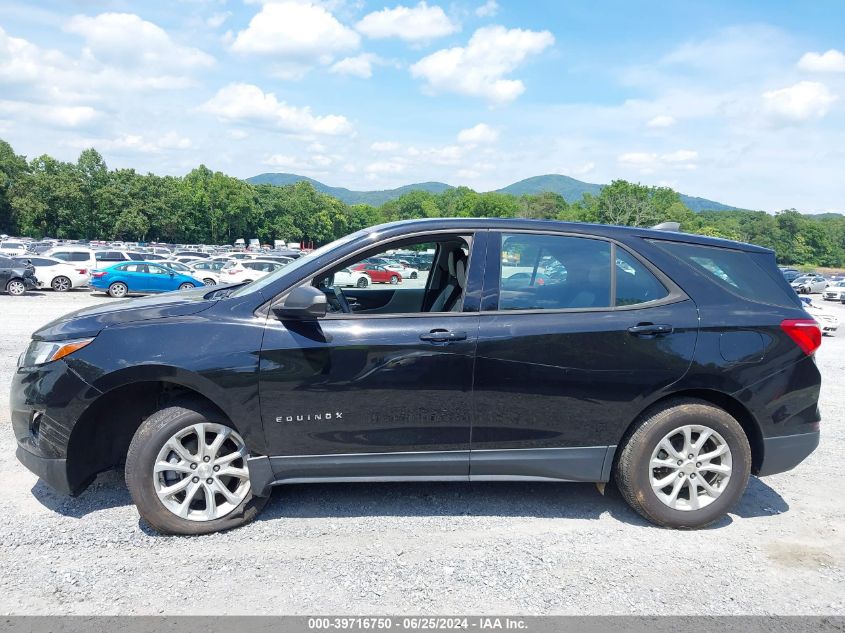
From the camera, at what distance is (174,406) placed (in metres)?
3.31

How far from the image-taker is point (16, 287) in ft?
63.8

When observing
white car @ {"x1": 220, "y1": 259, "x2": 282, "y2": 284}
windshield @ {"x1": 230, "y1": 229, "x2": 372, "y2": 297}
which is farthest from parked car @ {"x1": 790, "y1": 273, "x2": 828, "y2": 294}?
windshield @ {"x1": 230, "y1": 229, "x2": 372, "y2": 297}

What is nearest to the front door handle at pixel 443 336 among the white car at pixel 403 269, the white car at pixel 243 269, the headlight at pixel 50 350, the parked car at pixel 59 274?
the white car at pixel 403 269

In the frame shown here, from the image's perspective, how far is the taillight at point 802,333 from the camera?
3590 mm

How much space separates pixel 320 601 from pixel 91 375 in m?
1.79

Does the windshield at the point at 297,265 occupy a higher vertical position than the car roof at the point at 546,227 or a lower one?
lower

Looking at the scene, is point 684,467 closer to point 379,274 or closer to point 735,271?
point 735,271

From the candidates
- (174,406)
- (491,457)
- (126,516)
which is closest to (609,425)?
(491,457)

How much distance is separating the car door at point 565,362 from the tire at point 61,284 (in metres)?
23.4

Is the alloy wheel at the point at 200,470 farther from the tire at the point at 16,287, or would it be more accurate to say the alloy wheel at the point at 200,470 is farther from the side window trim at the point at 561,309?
the tire at the point at 16,287

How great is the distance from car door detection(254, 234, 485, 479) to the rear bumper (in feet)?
6.31

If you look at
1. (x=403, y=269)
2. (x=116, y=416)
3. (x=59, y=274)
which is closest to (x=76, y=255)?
(x=59, y=274)

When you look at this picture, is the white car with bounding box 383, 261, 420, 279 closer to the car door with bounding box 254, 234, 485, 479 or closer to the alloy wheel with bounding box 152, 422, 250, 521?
the car door with bounding box 254, 234, 485, 479

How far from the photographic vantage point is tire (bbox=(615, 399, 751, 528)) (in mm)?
3479
